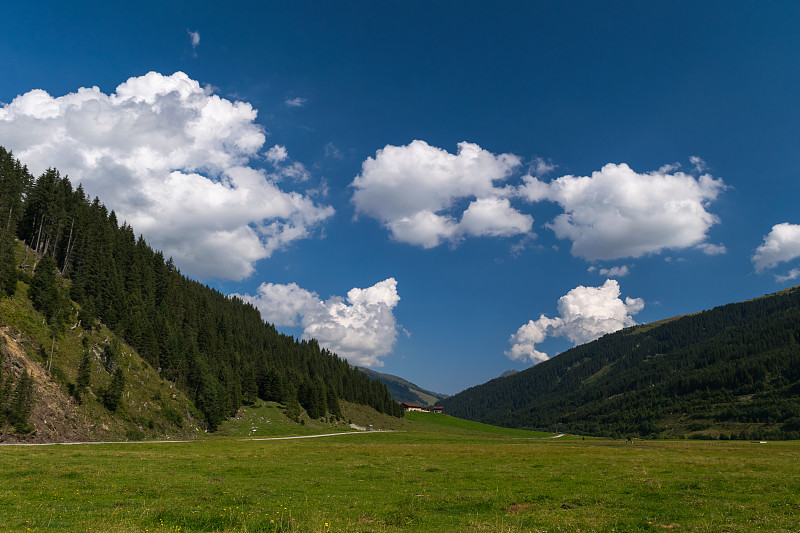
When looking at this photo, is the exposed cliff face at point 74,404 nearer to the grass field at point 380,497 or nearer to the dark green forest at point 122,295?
the dark green forest at point 122,295

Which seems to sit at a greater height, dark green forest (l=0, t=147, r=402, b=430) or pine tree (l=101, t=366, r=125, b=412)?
dark green forest (l=0, t=147, r=402, b=430)

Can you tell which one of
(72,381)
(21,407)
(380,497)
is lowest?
(380,497)

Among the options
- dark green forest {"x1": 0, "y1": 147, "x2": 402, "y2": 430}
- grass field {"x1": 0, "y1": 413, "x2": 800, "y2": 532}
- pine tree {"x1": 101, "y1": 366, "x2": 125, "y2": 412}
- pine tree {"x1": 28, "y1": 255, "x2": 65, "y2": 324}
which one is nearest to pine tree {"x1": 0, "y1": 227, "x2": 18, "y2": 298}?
dark green forest {"x1": 0, "y1": 147, "x2": 402, "y2": 430}

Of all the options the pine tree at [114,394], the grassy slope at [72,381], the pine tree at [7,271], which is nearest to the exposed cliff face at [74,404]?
the grassy slope at [72,381]

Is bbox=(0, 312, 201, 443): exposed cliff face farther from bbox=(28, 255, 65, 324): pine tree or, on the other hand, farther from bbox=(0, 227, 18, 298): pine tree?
bbox=(0, 227, 18, 298): pine tree

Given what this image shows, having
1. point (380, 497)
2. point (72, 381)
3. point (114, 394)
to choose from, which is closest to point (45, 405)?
point (72, 381)

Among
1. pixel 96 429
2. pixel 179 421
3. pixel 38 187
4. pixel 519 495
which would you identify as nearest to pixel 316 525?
pixel 519 495

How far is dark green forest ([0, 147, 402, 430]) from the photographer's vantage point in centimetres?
8094

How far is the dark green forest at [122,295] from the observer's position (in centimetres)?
8094

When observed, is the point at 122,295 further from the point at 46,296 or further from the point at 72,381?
the point at 72,381

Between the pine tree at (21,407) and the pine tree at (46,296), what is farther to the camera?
the pine tree at (46,296)

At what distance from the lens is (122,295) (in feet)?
319

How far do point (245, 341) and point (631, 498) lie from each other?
161402 mm

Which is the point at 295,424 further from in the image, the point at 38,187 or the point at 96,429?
the point at 38,187
